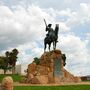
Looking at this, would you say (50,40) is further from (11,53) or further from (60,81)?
(11,53)

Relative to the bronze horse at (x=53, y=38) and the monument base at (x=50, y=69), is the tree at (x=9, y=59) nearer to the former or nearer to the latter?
the bronze horse at (x=53, y=38)

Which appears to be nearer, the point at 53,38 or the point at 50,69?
the point at 50,69

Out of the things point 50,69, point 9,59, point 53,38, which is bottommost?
point 50,69

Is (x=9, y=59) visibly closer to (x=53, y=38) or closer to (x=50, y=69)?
(x=53, y=38)

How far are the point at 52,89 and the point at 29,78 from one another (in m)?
14.2

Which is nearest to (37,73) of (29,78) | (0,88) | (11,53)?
(29,78)

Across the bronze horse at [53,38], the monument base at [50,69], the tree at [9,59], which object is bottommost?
the monument base at [50,69]

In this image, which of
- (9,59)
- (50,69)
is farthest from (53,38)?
(9,59)

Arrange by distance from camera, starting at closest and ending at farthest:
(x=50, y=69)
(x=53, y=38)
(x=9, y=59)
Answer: (x=50, y=69) → (x=53, y=38) → (x=9, y=59)

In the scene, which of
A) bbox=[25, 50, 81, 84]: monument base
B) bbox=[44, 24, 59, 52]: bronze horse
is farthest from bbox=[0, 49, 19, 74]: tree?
bbox=[25, 50, 81, 84]: monument base

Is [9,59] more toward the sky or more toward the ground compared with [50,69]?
more toward the sky

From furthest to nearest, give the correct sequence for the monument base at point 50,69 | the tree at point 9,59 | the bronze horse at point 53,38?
the tree at point 9,59
the bronze horse at point 53,38
the monument base at point 50,69

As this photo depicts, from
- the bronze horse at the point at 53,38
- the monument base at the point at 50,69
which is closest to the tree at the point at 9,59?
the bronze horse at the point at 53,38

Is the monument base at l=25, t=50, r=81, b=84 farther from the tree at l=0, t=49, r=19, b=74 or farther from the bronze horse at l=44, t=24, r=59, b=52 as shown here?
the tree at l=0, t=49, r=19, b=74
